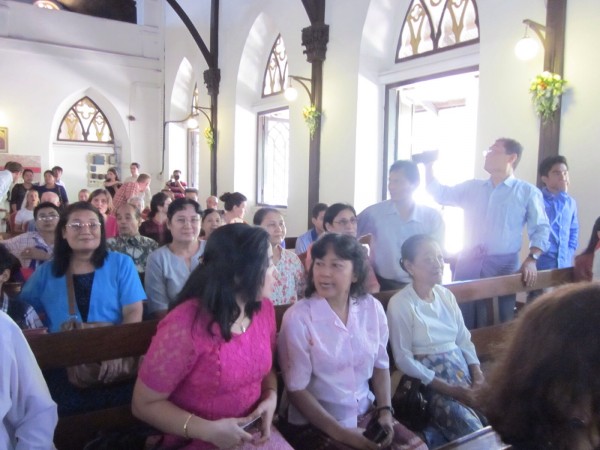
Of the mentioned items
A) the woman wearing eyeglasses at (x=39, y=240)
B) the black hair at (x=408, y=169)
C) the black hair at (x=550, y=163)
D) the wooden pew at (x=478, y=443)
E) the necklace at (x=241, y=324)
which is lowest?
the wooden pew at (x=478, y=443)

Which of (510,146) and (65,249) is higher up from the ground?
(510,146)

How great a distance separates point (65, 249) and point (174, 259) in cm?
63

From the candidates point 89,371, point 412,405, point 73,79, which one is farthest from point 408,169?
point 73,79

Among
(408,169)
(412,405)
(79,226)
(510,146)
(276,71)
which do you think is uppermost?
(276,71)

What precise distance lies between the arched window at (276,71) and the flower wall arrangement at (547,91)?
448 cm

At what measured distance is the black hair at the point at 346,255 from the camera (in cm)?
196

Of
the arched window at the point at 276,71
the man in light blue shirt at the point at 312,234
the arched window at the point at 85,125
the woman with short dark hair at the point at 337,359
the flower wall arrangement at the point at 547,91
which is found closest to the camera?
the woman with short dark hair at the point at 337,359

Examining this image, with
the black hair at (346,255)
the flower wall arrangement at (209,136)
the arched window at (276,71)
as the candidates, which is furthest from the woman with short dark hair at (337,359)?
the flower wall arrangement at (209,136)

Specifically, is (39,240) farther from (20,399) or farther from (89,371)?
(20,399)

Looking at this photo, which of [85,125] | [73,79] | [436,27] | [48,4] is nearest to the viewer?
[436,27]

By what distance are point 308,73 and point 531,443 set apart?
252 inches

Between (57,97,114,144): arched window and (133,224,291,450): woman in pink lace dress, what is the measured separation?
34.3 ft

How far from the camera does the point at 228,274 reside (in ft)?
5.06

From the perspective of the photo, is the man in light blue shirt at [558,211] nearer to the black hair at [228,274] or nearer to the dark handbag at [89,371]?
the black hair at [228,274]
